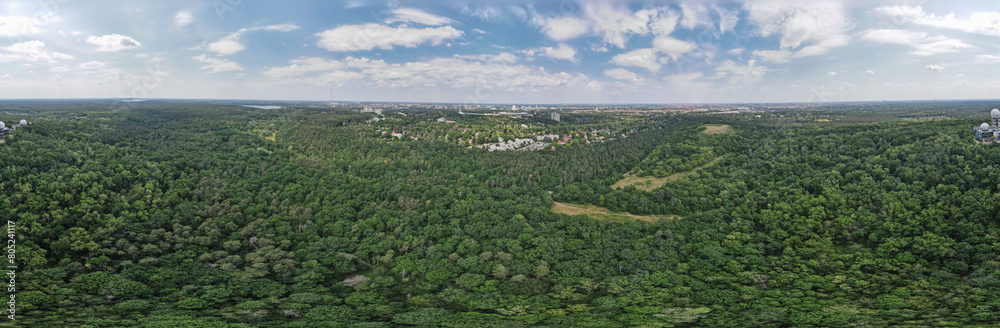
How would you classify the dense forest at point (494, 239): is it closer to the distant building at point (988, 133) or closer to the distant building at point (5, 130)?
the distant building at point (988, 133)

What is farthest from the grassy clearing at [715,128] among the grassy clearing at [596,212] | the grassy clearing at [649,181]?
the grassy clearing at [596,212]

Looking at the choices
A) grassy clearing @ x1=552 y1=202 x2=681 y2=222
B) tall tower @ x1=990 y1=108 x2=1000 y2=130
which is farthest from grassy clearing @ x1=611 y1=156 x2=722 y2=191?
tall tower @ x1=990 y1=108 x2=1000 y2=130

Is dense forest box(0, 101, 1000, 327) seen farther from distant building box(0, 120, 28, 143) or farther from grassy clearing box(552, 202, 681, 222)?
distant building box(0, 120, 28, 143)

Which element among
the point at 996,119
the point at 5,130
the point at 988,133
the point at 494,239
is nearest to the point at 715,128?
the point at 996,119

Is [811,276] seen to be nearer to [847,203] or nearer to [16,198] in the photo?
[847,203]

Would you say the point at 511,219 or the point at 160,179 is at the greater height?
the point at 160,179

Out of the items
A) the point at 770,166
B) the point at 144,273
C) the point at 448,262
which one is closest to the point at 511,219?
the point at 448,262
